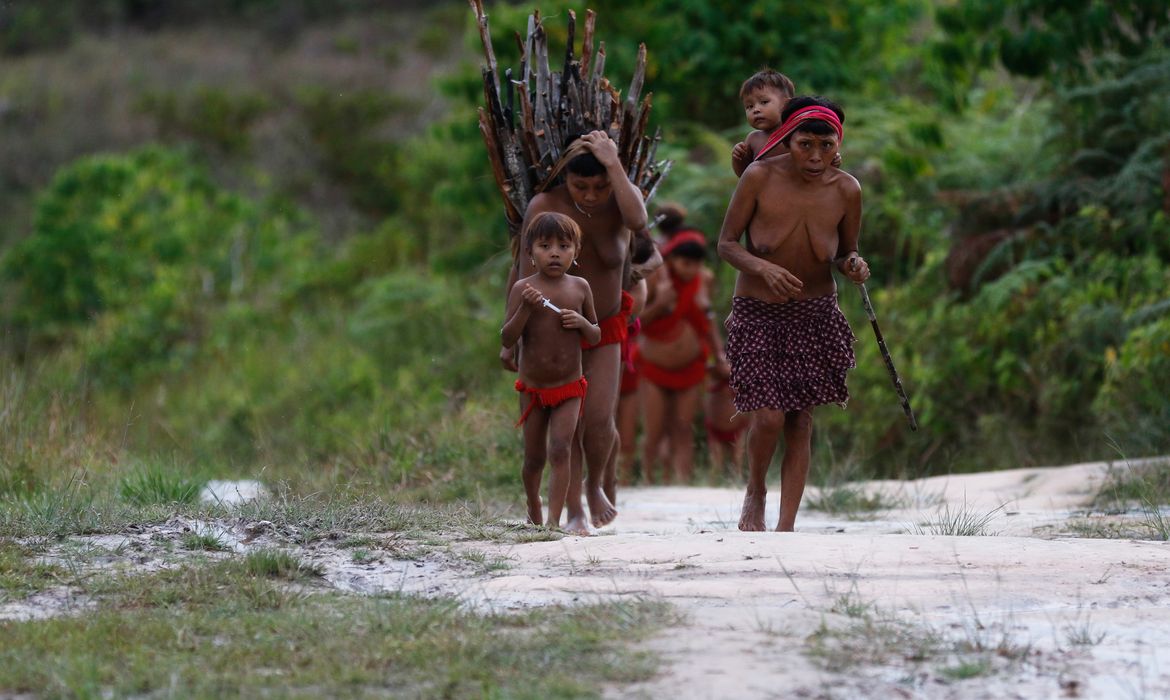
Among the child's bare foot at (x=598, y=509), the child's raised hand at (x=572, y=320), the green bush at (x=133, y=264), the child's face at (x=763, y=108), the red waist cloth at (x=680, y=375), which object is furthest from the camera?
the green bush at (x=133, y=264)

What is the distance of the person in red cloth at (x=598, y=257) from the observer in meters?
6.43

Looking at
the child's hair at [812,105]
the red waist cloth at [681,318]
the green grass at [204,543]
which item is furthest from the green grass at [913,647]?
the red waist cloth at [681,318]

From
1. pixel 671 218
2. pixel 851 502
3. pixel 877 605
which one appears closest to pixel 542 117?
pixel 851 502

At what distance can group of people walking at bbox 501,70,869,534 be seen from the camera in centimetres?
586

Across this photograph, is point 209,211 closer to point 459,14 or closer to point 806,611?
point 459,14

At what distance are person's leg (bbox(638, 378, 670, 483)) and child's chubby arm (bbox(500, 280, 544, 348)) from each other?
448 cm

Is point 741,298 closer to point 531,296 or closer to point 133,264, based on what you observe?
point 531,296

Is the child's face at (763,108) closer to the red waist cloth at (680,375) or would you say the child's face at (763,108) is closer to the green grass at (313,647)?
the green grass at (313,647)

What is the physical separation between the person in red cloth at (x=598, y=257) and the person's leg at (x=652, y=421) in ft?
12.4

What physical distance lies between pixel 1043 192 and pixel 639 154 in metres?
5.47

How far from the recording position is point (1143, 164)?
10.7 m

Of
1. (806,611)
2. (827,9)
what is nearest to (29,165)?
(827,9)

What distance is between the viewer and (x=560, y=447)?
20.4ft

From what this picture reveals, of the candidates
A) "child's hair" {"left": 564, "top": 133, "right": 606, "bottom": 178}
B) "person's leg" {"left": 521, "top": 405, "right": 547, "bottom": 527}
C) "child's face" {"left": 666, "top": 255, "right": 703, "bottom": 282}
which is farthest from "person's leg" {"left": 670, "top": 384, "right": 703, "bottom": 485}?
"child's hair" {"left": 564, "top": 133, "right": 606, "bottom": 178}
